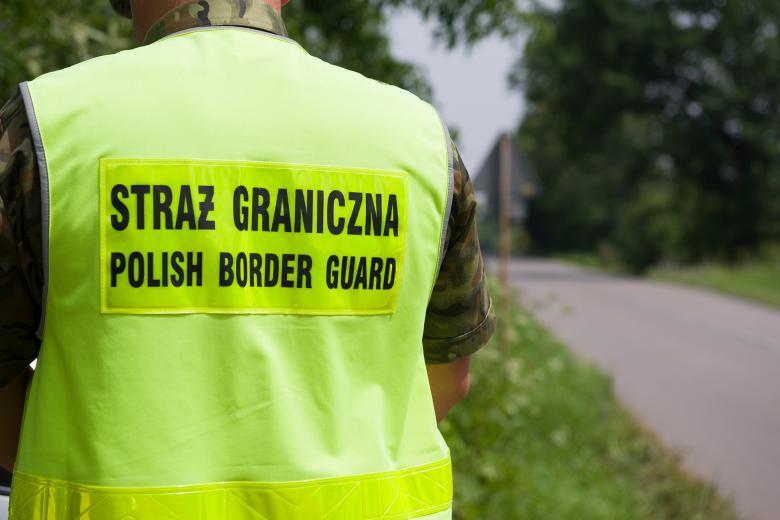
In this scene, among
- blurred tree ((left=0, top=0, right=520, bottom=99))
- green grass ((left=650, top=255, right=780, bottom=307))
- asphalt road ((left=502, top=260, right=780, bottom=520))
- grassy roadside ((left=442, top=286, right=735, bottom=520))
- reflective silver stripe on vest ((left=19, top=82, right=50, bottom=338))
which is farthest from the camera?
green grass ((left=650, top=255, right=780, bottom=307))

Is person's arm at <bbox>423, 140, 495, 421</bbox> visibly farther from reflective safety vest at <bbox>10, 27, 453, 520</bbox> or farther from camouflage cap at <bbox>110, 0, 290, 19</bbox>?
camouflage cap at <bbox>110, 0, 290, 19</bbox>

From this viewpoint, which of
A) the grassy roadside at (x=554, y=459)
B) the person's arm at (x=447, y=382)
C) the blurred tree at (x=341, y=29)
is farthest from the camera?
the grassy roadside at (x=554, y=459)

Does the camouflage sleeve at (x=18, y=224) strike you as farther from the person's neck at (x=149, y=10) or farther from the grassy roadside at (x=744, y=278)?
the grassy roadside at (x=744, y=278)

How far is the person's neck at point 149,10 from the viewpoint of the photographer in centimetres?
151

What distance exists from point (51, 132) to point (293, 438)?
50cm

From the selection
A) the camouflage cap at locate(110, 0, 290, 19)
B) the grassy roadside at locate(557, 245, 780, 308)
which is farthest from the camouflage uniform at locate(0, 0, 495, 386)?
the grassy roadside at locate(557, 245, 780, 308)

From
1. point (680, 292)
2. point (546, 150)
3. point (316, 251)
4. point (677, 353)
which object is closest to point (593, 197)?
point (546, 150)

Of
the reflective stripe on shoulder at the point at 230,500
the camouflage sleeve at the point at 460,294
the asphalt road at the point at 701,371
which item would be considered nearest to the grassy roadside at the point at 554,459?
the asphalt road at the point at 701,371

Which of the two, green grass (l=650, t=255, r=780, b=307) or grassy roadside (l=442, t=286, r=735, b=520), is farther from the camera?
green grass (l=650, t=255, r=780, b=307)

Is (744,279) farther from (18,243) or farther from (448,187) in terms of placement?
(18,243)

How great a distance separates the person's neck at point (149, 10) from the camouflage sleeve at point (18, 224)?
9.3 inches

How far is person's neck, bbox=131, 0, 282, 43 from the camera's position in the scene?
151 centimetres

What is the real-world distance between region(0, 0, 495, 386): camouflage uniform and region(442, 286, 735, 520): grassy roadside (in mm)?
2982

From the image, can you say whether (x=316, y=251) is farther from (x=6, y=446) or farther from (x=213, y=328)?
(x=6, y=446)
